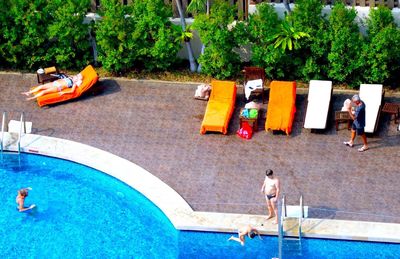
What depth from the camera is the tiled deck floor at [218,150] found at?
26156mm

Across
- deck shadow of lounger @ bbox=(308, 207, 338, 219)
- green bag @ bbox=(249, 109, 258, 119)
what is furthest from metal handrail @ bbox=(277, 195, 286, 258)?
green bag @ bbox=(249, 109, 258, 119)

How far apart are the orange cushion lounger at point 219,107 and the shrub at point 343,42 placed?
301 centimetres

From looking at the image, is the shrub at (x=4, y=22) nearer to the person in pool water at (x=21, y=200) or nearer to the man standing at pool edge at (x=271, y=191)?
the person in pool water at (x=21, y=200)

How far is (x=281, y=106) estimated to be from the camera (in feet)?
93.9

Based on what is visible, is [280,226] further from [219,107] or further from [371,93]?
[371,93]

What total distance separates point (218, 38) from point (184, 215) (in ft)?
20.2

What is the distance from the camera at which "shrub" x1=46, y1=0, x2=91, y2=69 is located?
30469mm

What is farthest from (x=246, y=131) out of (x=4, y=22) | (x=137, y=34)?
(x=4, y=22)

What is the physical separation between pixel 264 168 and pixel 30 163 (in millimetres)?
6550

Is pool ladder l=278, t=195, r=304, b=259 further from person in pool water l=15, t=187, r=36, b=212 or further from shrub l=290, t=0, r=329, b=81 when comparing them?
person in pool water l=15, t=187, r=36, b=212

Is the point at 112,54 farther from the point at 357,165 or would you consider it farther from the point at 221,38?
the point at 357,165

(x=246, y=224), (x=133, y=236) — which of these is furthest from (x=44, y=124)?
(x=246, y=224)

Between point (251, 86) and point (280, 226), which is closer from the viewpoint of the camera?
point (280, 226)

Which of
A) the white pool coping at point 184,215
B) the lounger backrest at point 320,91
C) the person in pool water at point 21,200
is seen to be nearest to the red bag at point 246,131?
the lounger backrest at point 320,91
